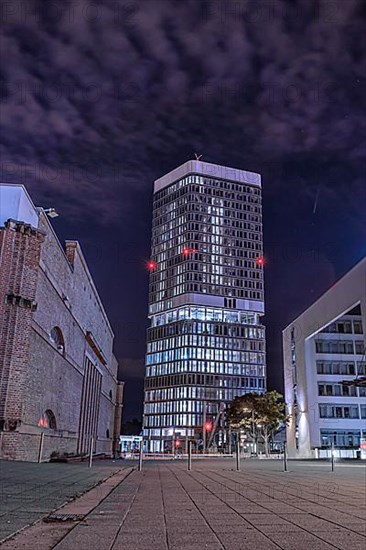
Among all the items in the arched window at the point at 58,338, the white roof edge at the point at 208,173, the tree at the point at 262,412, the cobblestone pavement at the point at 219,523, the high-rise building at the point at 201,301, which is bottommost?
the cobblestone pavement at the point at 219,523

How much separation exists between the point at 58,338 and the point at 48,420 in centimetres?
529

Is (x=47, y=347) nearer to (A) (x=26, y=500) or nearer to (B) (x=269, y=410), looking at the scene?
(A) (x=26, y=500)

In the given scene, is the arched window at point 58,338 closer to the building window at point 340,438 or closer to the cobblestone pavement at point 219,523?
the cobblestone pavement at point 219,523

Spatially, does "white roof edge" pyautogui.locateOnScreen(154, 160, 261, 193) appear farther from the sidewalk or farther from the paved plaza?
the paved plaza

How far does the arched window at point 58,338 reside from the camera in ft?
100

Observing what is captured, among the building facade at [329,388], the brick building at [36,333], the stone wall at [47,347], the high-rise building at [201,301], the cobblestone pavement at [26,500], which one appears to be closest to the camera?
the cobblestone pavement at [26,500]

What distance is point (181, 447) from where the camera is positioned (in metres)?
115

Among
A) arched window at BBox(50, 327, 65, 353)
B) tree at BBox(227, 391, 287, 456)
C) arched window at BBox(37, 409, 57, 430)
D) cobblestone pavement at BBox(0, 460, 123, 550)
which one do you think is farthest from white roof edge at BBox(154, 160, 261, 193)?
cobblestone pavement at BBox(0, 460, 123, 550)

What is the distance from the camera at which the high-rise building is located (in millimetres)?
121062

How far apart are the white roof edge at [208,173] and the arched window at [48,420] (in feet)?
389

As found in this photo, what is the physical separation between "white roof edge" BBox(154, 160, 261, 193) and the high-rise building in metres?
0.30

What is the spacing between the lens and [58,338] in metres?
32.5

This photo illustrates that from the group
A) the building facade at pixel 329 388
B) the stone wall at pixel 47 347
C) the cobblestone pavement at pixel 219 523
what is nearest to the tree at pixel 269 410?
the building facade at pixel 329 388

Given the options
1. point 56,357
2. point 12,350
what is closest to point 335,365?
point 56,357
